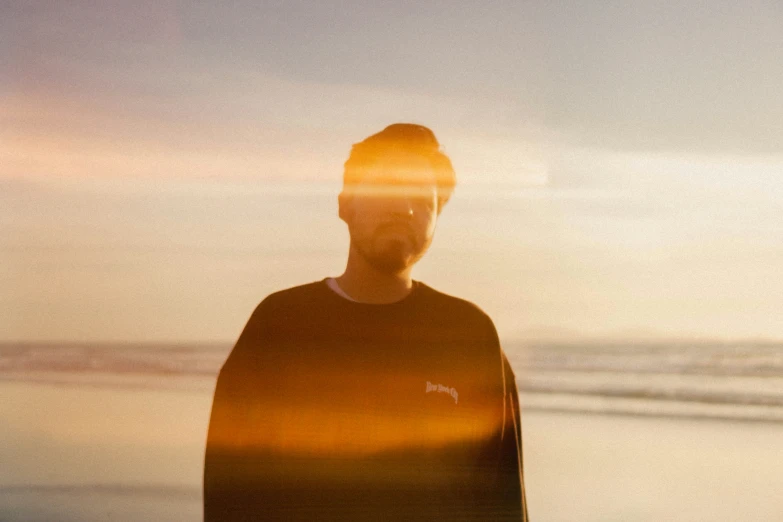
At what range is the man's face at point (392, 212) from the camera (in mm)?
1802

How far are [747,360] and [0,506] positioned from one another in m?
5.90

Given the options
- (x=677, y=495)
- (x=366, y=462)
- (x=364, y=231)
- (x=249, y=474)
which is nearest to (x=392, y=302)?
(x=364, y=231)

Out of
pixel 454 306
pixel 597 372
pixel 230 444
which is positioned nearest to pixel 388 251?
pixel 454 306

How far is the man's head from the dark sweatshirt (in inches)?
4.4

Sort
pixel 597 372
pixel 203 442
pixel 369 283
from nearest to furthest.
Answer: pixel 369 283
pixel 203 442
pixel 597 372

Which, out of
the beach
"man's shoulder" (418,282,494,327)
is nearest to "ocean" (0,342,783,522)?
the beach

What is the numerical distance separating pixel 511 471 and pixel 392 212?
59 centimetres

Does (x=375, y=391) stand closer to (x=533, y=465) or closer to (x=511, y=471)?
(x=511, y=471)

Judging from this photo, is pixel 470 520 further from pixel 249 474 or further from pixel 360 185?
pixel 360 185

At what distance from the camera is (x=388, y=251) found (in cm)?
181

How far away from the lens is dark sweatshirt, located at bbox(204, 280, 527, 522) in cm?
171

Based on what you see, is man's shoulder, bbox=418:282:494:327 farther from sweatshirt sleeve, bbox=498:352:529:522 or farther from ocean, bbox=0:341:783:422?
ocean, bbox=0:341:783:422

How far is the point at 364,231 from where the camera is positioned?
5.96 ft

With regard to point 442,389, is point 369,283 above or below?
above
